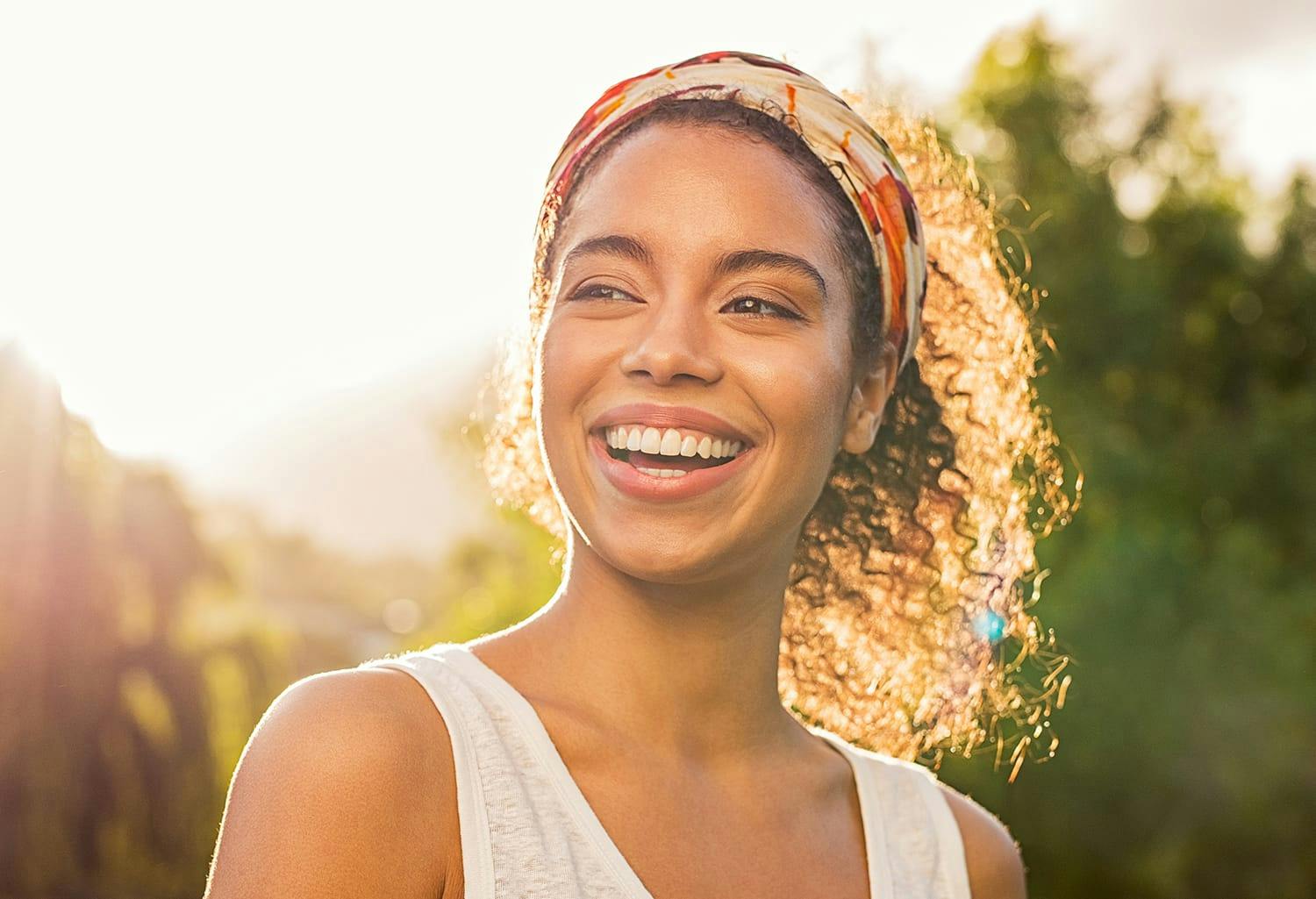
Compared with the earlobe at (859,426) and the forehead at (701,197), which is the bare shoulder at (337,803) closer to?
the forehead at (701,197)

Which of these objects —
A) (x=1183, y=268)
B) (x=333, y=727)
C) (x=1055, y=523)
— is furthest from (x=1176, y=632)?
(x=333, y=727)

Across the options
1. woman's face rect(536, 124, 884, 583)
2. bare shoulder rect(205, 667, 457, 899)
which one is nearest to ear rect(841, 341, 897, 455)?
woman's face rect(536, 124, 884, 583)

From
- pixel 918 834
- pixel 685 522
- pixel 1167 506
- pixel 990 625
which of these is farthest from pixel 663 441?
pixel 1167 506

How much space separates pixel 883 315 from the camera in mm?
2627

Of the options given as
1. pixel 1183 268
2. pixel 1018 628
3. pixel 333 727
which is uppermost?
pixel 1183 268

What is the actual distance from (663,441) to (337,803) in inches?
27.0

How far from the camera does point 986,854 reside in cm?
269

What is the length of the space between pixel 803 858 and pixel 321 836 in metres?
0.88

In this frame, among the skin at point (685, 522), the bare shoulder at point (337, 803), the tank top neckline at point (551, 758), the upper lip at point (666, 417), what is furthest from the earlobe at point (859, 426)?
the bare shoulder at point (337, 803)

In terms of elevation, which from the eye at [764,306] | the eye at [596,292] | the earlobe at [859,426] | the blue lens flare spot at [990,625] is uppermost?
the eye at [764,306]

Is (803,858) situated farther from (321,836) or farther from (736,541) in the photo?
(321,836)

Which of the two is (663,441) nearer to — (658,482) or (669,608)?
(658,482)

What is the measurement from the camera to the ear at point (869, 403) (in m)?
2.62

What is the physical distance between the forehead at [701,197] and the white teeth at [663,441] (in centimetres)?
27
